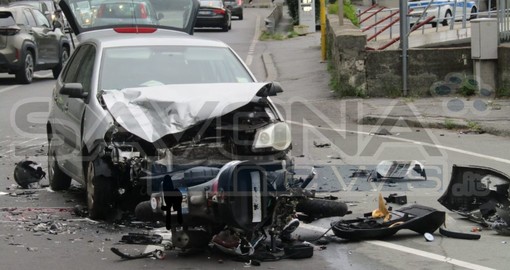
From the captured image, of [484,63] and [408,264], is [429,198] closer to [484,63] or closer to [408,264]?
[408,264]

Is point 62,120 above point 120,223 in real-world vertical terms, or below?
above

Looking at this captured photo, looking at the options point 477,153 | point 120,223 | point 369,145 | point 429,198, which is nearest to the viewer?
point 120,223

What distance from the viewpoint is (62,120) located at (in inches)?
400

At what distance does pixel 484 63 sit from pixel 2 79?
1312cm

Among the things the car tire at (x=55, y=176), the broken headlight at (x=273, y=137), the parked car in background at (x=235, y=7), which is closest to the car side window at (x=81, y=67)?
the car tire at (x=55, y=176)

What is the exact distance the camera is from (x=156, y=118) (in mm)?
8375

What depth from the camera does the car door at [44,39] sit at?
80.4ft

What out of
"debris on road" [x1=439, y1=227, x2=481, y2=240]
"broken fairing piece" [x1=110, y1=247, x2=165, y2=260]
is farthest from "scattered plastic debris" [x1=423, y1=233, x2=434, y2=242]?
"broken fairing piece" [x1=110, y1=247, x2=165, y2=260]

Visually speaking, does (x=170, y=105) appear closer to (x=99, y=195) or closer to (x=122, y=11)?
(x=99, y=195)

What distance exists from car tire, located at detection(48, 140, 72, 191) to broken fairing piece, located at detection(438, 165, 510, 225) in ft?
13.4

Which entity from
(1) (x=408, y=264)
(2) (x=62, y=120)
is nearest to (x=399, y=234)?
(1) (x=408, y=264)

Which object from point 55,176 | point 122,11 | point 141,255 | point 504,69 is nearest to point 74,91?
point 55,176

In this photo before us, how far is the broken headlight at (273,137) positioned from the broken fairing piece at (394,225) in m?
0.81

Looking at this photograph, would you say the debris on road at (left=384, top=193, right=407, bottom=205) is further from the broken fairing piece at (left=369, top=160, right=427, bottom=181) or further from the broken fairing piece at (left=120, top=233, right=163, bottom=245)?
the broken fairing piece at (left=120, top=233, right=163, bottom=245)
